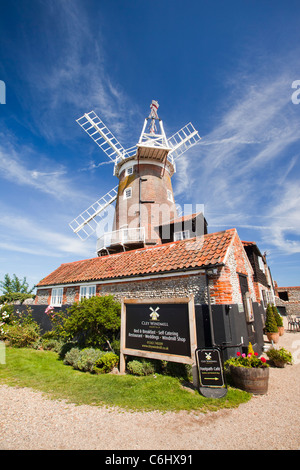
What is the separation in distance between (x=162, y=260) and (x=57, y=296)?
9.08m

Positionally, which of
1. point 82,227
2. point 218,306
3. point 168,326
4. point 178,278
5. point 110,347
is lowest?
point 110,347

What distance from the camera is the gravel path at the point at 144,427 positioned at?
12.3 feet

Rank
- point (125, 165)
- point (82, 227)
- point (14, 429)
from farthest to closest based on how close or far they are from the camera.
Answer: point (82, 227)
point (125, 165)
point (14, 429)

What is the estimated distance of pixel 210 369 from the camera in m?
6.02

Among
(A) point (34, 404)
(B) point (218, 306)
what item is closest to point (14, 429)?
(A) point (34, 404)

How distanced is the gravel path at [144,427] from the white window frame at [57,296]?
9746 mm

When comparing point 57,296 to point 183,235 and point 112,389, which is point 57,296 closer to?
point 112,389

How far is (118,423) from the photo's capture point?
441 cm

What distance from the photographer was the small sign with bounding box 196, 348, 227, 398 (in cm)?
588

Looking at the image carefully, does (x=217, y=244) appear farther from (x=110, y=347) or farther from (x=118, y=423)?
(x=118, y=423)

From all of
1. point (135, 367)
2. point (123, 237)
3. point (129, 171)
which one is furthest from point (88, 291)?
point (129, 171)

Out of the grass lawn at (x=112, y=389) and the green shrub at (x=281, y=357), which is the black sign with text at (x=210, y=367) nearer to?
the grass lawn at (x=112, y=389)

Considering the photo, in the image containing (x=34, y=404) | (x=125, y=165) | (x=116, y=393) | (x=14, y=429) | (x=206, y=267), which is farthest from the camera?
(x=125, y=165)
